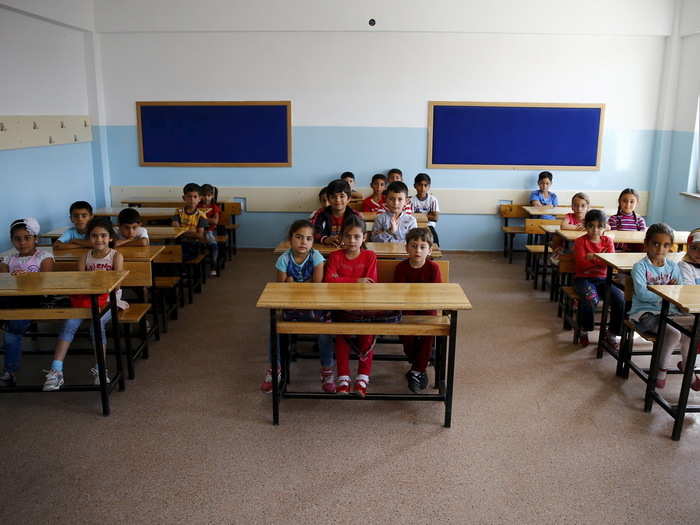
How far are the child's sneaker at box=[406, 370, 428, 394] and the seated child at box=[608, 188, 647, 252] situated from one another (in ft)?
9.09

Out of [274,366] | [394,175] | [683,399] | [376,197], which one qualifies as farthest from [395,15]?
[683,399]

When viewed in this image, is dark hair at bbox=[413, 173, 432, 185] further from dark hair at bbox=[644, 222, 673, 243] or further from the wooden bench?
dark hair at bbox=[644, 222, 673, 243]

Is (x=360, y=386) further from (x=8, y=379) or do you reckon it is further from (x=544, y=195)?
(x=544, y=195)

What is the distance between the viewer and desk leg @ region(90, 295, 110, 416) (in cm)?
324

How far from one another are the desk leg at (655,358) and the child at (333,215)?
90.2 inches

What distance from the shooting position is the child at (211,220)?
631 centimetres

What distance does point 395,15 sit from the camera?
7.07 metres

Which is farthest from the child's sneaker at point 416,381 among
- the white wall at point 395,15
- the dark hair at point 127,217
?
the white wall at point 395,15

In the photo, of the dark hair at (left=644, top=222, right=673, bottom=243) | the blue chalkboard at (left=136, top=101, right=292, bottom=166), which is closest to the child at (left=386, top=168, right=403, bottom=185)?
the blue chalkboard at (left=136, top=101, right=292, bottom=166)

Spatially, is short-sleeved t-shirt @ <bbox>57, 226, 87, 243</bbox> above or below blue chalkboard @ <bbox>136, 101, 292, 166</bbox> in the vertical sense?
below

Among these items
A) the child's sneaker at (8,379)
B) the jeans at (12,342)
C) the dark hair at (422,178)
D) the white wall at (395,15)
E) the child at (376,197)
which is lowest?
the child's sneaker at (8,379)

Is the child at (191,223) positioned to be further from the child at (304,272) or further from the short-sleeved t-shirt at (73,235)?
the child at (304,272)

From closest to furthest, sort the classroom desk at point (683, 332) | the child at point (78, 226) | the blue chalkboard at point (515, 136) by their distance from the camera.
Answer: the classroom desk at point (683, 332), the child at point (78, 226), the blue chalkboard at point (515, 136)

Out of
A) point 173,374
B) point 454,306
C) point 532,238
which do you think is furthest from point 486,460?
point 532,238
